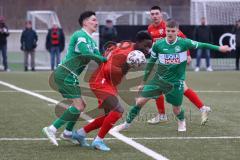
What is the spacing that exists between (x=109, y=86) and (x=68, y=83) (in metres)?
0.54

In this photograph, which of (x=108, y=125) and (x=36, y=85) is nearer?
(x=108, y=125)

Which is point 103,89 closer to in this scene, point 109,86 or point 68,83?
point 109,86

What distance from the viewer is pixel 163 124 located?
39.5 ft

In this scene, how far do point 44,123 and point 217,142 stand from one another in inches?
128

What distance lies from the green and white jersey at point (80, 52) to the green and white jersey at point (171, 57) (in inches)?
71.7

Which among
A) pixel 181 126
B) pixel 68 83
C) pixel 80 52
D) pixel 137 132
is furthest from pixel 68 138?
pixel 181 126

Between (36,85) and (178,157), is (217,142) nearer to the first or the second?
(178,157)

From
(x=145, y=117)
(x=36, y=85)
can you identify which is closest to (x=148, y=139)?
→ (x=145, y=117)

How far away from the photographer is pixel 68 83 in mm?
9492

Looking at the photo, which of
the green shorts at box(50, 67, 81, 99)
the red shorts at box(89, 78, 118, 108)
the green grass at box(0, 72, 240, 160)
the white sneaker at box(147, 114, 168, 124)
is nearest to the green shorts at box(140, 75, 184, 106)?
the green grass at box(0, 72, 240, 160)

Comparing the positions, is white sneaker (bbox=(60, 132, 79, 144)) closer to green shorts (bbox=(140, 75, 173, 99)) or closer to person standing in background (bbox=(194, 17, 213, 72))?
green shorts (bbox=(140, 75, 173, 99))

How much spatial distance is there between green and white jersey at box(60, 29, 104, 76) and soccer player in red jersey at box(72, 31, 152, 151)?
265 mm

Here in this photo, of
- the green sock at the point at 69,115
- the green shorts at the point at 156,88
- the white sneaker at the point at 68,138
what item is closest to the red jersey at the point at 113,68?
the green sock at the point at 69,115

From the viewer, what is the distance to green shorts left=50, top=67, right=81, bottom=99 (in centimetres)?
950
